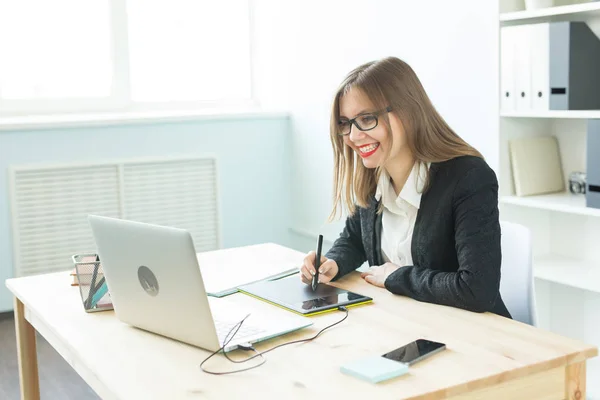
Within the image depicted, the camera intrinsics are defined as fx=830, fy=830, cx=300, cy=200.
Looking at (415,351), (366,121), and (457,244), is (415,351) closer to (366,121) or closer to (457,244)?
(457,244)

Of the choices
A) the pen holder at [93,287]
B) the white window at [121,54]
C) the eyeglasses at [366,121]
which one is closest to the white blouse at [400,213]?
the eyeglasses at [366,121]

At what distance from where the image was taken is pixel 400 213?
2111mm

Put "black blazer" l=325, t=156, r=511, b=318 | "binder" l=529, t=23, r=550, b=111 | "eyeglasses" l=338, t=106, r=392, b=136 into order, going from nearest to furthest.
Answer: "black blazer" l=325, t=156, r=511, b=318, "eyeglasses" l=338, t=106, r=392, b=136, "binder" l=529, t=23, r=550, b=111

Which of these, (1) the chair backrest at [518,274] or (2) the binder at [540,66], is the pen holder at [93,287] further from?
(2) the binder at [540,66]

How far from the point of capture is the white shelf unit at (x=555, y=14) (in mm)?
2645

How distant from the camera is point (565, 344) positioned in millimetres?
1541

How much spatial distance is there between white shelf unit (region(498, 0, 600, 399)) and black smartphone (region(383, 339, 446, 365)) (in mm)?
1443

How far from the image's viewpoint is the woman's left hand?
1984 mm

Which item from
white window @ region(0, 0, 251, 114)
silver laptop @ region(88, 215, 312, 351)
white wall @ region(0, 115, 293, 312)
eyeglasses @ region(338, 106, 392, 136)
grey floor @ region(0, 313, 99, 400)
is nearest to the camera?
silver laptop @ region(88, 215, 312, 351)

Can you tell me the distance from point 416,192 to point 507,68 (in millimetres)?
1126

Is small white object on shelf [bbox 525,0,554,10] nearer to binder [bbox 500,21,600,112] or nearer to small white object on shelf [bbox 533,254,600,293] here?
binder [bbox 500,21,600,112]

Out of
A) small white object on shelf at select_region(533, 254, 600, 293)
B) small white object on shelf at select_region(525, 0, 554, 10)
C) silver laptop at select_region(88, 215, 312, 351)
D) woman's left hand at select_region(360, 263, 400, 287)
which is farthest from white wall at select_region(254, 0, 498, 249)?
silver laptop at select_region(88, 215, 312, 351)

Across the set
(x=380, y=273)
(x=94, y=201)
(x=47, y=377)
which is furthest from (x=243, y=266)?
(x=94, y=201)

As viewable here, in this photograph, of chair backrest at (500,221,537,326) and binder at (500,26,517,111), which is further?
binder at (500,26,517,111)
